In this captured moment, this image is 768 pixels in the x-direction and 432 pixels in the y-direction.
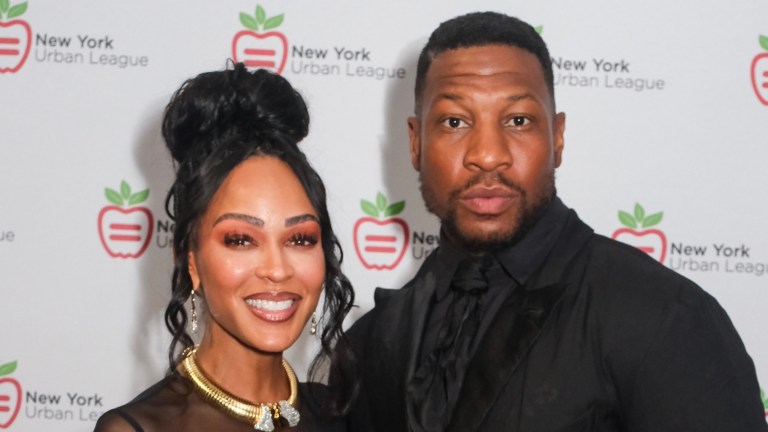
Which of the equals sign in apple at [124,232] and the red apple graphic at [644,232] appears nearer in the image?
the red apple graphic at [644,232]

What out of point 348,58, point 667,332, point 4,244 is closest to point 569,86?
point 348,58

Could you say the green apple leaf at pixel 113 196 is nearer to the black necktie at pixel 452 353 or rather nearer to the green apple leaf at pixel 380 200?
the green apple leaf at pixel 380 200

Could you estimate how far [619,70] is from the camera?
3314 millimetres

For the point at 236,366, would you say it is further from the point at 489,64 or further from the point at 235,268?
the point at 489,64

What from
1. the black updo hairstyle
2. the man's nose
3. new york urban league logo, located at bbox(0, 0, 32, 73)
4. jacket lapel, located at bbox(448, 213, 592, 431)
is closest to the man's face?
the man's nose

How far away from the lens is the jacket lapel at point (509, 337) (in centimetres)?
206

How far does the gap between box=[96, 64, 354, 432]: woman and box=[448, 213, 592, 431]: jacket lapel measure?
34 centimetres

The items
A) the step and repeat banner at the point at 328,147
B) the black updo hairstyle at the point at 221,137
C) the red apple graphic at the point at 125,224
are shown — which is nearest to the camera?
the black updo hairstyle at the point at 221,137

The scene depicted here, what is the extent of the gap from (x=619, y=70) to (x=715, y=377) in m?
1.55

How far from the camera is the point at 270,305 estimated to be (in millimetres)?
2031

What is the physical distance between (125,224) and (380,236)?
2.62 feet

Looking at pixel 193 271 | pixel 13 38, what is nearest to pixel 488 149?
pixel 193 271

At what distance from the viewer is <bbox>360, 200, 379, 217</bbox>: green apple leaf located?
339cm

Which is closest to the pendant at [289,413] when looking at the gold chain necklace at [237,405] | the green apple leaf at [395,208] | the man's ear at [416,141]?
the gold chain necklace at [237,405]
